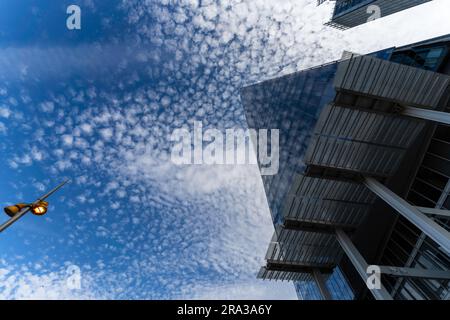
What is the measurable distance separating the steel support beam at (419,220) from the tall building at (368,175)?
8 centimetres

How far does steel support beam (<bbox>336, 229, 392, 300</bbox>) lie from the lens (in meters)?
18.6

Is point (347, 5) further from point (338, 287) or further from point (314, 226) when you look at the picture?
point (338, 287)

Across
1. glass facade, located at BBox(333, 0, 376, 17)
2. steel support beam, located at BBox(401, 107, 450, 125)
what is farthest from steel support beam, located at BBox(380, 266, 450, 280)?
glass facade, located at BBox(333, 0, 376, 17)

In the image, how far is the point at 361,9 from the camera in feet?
176

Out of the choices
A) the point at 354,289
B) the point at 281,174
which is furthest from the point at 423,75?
the point at 354,289

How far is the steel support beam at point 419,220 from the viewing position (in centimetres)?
1458

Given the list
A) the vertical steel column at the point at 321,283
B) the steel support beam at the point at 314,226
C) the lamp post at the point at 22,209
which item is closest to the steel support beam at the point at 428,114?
the steel support beam at the point at 314,226

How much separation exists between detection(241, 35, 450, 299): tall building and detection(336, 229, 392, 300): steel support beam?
0.09m

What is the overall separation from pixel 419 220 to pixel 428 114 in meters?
8.16

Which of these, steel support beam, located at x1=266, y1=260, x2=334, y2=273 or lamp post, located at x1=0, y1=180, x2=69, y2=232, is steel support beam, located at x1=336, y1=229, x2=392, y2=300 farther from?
lamp post, located at x1=0, y1=180, x2=69, y2=232

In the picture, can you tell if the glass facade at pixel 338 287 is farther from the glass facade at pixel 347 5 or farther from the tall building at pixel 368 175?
the glass facade at pixel 347 5

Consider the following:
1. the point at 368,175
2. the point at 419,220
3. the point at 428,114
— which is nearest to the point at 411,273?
the point at 419,220

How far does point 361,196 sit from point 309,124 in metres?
9.78
